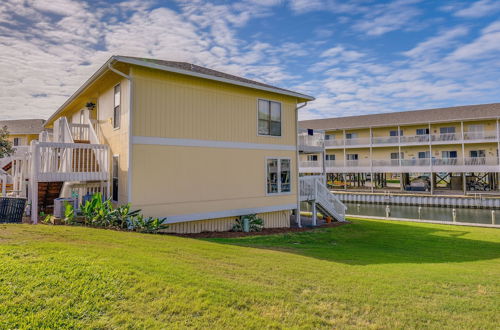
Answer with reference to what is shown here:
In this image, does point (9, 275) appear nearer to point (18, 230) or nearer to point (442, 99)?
point (18, 230)

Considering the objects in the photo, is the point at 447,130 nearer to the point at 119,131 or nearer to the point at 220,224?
the point at 220,224

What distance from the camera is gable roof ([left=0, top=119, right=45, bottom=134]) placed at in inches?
1345

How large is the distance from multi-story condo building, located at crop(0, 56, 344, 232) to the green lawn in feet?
10.4

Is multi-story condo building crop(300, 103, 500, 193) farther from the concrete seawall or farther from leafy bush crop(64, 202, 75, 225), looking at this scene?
leafy bush crop(64, 202, 75, 225)

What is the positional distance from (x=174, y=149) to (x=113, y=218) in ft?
10.5

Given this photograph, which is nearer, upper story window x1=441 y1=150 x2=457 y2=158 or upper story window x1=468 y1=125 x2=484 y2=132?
upper story window x1=468 y1=125 x2=484 y2=132

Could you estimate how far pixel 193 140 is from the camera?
11.3 m

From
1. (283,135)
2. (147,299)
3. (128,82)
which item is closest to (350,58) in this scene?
(283,135)

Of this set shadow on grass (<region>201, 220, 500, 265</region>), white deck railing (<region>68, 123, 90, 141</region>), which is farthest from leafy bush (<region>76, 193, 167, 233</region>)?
white deck railing (<region>68, 123, 90, 141</region>)

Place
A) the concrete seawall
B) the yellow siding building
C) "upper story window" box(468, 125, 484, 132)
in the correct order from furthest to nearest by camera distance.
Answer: "upper story window" box(468, 125, 484, 132) < the concrete seawall < the yellow siding building

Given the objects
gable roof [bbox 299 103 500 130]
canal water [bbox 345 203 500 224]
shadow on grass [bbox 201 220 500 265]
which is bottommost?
canal water [bbox 345 203 500 224]

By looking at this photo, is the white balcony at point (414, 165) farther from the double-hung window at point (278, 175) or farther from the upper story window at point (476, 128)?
the double-hung window at point (278, 175)

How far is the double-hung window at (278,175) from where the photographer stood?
45.6 feet

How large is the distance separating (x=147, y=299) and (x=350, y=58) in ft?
53.2
